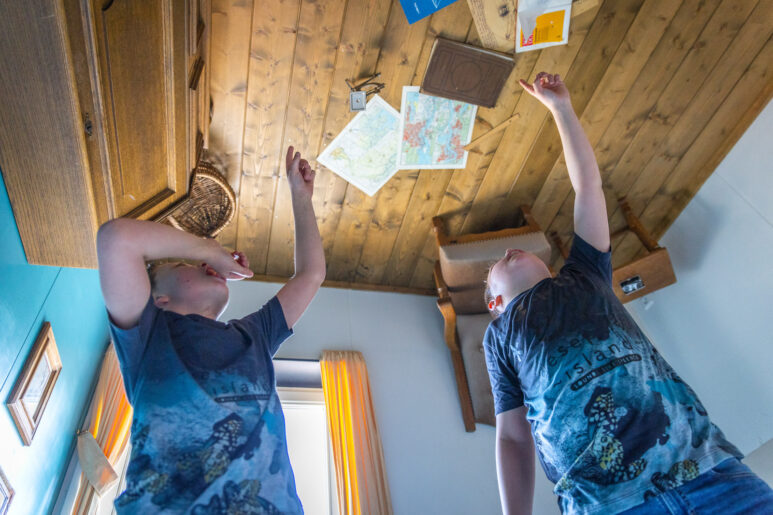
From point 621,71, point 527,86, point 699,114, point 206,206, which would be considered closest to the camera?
point 527,86

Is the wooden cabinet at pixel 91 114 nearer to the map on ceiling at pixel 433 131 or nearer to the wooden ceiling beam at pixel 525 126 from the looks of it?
the map on ceiling at pixel 433 131

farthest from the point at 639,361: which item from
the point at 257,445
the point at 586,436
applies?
the point at 257,445

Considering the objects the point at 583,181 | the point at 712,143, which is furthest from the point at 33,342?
the point at 712,143

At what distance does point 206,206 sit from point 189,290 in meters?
0.93

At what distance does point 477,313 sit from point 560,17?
1.40 metres

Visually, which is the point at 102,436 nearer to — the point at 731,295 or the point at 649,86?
the point at 649,86

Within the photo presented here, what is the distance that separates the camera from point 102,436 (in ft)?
→ 6.38

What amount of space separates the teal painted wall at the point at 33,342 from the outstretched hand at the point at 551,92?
55.3 inches

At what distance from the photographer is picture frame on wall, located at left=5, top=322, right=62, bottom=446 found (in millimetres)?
1444

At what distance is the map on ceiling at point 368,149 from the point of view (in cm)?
229

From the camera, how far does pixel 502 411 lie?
135 cm

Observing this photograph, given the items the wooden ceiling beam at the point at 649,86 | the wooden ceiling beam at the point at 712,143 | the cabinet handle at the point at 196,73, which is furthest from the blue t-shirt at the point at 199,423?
the wooden ceiling beam at the point at 712,143

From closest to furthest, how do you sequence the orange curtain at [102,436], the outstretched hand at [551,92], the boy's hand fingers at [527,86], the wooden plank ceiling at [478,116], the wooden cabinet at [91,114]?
the wooden cabinet at [91,114] < the outstretched hand at [551,92] < the boy's hand fingers at [527,86] < the orange curtain at [102,436] < the wooden plank ceiling at [478,116]

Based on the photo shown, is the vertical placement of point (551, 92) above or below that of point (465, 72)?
below
